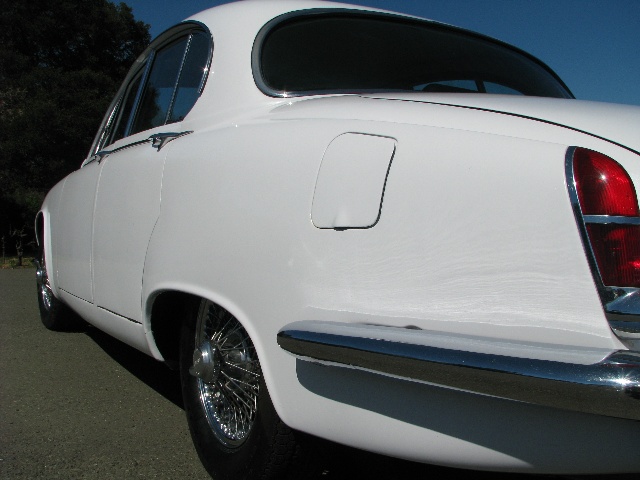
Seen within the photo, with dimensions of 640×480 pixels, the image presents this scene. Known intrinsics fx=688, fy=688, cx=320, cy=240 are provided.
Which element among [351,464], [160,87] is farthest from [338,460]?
[160,87]

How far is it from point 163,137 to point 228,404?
1053 mm

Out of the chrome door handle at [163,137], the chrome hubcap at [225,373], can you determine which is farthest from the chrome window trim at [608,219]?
the chrome door handle at [163,137]

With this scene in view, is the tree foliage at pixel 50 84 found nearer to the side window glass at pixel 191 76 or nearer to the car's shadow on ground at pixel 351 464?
the car's shadow on ground at pixel 351 464

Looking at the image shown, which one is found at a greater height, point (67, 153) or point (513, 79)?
point (513, 79)

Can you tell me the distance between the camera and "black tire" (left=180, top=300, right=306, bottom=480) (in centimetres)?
204

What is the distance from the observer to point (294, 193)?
1.86m

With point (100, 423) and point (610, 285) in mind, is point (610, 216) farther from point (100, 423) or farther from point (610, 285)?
point (100, 423)

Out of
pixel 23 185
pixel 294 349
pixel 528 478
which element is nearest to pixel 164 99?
pixel 294 349

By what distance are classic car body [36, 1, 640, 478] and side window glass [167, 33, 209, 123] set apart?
0.32 meters

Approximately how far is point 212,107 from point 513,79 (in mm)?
1407

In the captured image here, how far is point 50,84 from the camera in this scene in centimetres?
1850

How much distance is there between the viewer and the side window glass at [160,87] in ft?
10.2

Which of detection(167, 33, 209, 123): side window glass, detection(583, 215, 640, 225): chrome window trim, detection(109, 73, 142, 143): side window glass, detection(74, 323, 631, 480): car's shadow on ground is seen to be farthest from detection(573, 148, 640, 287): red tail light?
detection(109, 73, 142, 143): side window glass

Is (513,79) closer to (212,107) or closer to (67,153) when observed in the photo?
(212,107)
